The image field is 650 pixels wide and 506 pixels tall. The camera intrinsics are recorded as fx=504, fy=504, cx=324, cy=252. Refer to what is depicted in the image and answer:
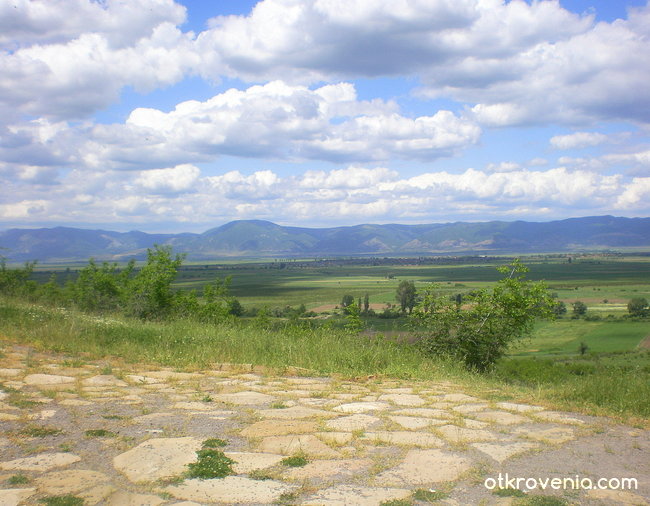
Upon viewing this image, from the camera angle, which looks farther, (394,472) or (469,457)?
(469,457)

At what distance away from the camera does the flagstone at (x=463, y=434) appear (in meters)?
4.36

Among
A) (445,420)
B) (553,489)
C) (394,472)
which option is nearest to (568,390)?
(445,420)

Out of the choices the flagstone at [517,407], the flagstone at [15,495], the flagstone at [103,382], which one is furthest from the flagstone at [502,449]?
the flagstone at [103,382]

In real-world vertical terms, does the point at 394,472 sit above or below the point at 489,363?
above

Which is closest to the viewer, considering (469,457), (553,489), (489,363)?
(553,489)

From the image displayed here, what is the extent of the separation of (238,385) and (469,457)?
137 inches

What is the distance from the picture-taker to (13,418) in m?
4.69

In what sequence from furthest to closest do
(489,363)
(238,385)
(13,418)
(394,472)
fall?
(489,363) → (238,385) → (13,418) → (394,472)

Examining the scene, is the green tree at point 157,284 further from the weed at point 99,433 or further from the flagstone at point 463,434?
the flagstone at point 463,434

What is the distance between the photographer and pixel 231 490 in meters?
3.34

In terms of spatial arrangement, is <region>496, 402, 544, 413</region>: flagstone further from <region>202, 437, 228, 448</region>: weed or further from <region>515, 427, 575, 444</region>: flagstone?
<region>202, 437, 228, 448</region>: weed

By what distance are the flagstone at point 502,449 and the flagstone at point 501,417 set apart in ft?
2.05

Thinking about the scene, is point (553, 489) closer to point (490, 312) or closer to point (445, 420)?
point (445, 420)

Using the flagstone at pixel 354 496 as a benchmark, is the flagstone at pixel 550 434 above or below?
below
